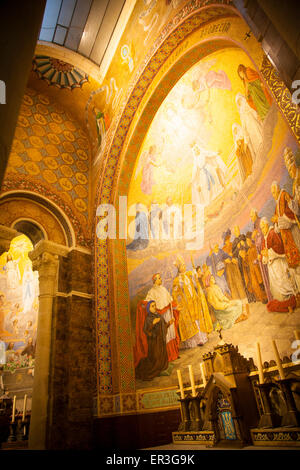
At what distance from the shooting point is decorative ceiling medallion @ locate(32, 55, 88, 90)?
8477 millimetres

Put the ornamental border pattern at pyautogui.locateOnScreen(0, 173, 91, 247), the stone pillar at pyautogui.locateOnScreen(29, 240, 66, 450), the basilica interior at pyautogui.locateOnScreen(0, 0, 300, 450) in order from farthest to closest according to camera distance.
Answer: the ornamental border pattern at pyautogui.locateOnScreen(0, 173, 91, 247), the stone pillar at pyautogui.locateOnScreen(29, 240, 66, 450), the basilica interior at pyautogui.locateOnScreen(0, 0, 300, 450)

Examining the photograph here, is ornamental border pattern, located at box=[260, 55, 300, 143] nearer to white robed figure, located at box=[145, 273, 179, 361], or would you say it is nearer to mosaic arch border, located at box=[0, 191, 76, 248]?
white robed figure, located at box=[145, 273, 179, 361]

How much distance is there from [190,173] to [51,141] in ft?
14.3

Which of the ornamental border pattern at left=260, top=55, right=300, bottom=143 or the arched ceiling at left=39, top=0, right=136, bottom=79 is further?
the arched ceiling at left=39, top=0, right=136, bottom=79

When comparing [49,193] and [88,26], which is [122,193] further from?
[88,26]

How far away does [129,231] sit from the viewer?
319 inches

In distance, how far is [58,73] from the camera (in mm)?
8805

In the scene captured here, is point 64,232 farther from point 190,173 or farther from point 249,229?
point 249,229

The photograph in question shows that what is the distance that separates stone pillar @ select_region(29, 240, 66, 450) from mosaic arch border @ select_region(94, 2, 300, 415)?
1033 millimetres

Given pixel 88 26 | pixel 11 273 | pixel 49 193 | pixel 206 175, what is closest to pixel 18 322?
pixel 11 273

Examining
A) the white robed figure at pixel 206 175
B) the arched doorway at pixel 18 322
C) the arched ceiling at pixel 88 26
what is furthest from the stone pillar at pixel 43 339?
the arched ceiling at pixel 88 26

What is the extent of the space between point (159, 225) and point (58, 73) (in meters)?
5.31

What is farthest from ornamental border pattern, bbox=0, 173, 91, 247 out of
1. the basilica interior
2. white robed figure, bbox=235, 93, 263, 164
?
white robed figure, bbox=235, 93, 263, 164

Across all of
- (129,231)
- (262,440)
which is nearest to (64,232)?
(129,231)
